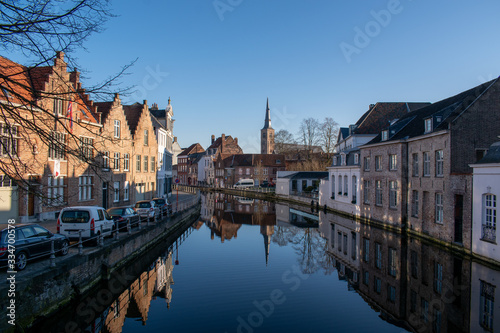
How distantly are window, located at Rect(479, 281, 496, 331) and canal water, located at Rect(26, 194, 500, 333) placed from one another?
0.08 feet

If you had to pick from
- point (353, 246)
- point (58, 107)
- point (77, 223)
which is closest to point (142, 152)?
point (58, 107)

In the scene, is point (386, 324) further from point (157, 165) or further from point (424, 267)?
point (157, 165)

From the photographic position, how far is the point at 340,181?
36.0 metres

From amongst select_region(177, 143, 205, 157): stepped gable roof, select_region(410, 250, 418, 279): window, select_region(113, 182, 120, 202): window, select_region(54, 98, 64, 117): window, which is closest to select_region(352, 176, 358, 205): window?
select_region(410, 250, 418, 279): window

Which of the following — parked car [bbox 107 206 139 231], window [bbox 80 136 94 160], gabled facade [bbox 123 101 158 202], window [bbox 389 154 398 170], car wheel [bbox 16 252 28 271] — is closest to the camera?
window [bbox 80 136 94 160]

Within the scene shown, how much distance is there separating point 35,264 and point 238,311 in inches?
233

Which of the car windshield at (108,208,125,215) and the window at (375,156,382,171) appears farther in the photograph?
the window at (375,156,382,171)

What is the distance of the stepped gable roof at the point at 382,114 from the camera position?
41.3m

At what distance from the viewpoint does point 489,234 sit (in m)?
14.9

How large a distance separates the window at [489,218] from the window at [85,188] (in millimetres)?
21925

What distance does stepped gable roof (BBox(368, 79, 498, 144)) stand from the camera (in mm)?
19781

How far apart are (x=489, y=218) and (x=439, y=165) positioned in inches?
208

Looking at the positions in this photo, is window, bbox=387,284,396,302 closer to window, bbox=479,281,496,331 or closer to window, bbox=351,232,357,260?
window, bbox=479,281,496,331

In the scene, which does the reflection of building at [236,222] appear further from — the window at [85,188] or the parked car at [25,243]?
the parked car at [25,243]
